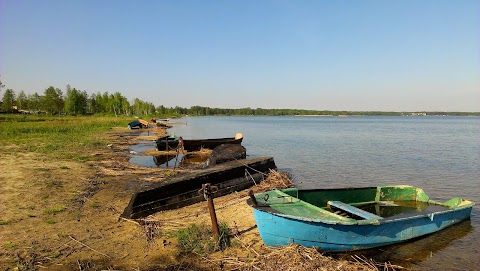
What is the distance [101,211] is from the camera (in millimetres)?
9805

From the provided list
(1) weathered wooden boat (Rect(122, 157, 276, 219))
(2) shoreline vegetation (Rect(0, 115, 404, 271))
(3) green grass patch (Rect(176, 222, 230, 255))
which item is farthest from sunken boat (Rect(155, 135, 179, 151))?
(3) green grass patch (Rect(176, 222, 230, 255))

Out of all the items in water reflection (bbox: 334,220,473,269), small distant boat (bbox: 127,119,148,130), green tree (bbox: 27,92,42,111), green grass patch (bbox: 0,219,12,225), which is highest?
green tree (bbox: 27,92,42,111)

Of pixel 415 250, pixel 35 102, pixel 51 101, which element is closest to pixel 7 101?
pixel 35 102

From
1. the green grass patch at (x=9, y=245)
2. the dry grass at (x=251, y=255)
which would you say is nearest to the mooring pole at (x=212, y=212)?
the dry grass at (x=251, y=255)

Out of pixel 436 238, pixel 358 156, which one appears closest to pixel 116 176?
pixel 436 238

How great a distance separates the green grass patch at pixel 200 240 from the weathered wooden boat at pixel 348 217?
95 centimetres

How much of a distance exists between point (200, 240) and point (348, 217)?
417cm

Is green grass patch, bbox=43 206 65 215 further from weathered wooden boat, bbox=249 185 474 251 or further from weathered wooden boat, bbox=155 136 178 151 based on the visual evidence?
weathered wooden boat, bbox=155 136 178 151

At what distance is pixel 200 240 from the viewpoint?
24.1ft

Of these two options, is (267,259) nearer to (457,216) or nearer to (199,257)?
(199,257)

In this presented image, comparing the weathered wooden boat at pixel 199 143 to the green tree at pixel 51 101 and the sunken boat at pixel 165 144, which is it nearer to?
the sunken boat at pixel 165 144

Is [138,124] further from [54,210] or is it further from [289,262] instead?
[289,262]

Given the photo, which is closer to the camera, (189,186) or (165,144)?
(189,186)

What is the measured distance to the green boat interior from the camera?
808cm
